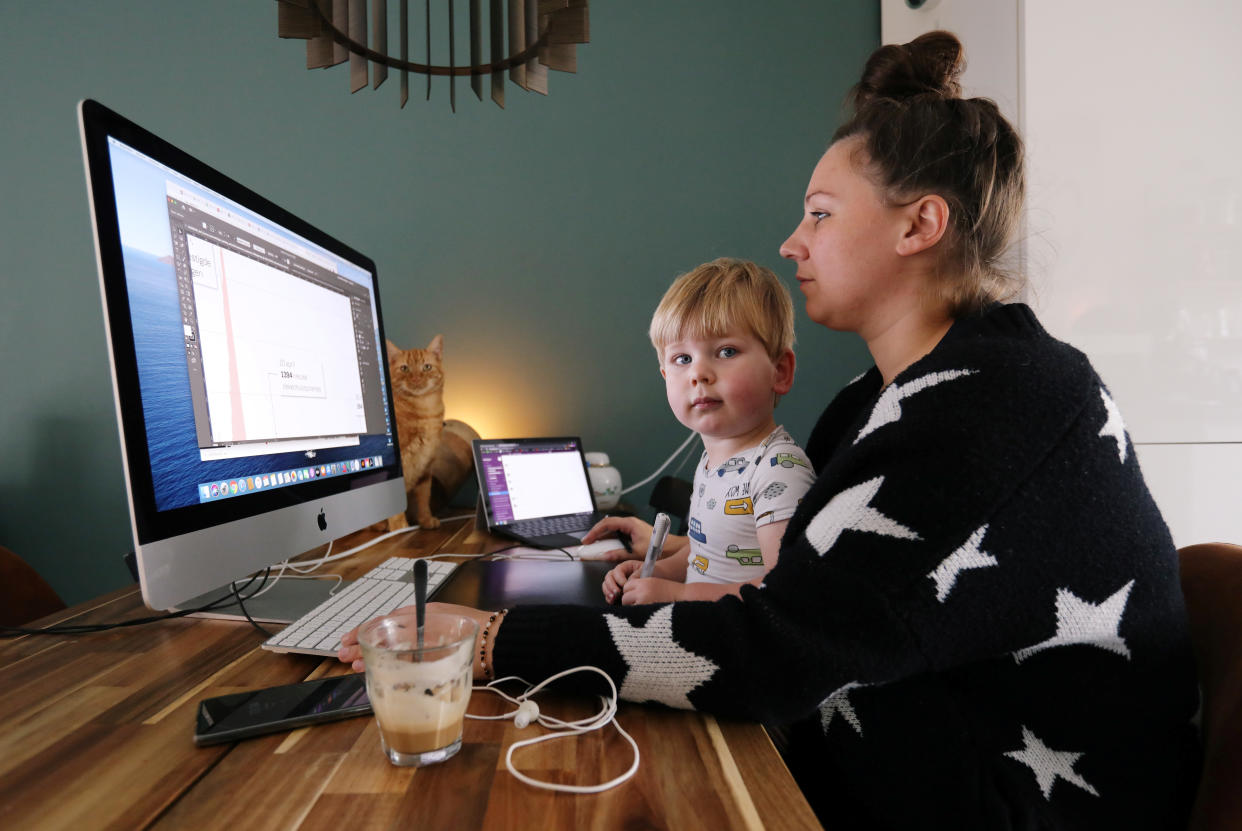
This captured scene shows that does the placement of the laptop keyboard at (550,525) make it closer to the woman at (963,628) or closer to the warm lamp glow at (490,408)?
the warm lamp glow at (490,408)

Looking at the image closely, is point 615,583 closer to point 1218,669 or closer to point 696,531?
point 696,531

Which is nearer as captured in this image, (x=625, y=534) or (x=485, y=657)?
(x=485, y=657)

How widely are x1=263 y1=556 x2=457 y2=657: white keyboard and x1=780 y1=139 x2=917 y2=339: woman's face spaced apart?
629 mm

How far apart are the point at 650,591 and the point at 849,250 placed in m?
0.47

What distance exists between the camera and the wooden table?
1.22 ft

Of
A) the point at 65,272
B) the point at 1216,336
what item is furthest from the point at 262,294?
the point at 1216,336

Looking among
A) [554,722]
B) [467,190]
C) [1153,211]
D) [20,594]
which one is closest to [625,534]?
[554,722]

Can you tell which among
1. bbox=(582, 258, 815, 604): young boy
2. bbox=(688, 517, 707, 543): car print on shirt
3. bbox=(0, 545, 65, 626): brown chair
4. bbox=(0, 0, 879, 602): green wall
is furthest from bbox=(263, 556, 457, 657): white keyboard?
bbox=(0, 0, 879, 602): green wall

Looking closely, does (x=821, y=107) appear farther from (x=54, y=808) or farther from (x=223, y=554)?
(x=54, y=808)

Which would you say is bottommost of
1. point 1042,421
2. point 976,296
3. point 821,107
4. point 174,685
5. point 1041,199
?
point 174,685

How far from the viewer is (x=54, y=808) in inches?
14.8

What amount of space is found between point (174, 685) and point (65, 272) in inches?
71.3

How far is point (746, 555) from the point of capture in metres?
0.91

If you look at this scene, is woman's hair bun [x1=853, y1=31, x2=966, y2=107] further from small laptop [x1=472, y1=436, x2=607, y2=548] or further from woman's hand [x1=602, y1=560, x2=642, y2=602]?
small laptop [x1=472, y1=436, x2=607, y2=548]
